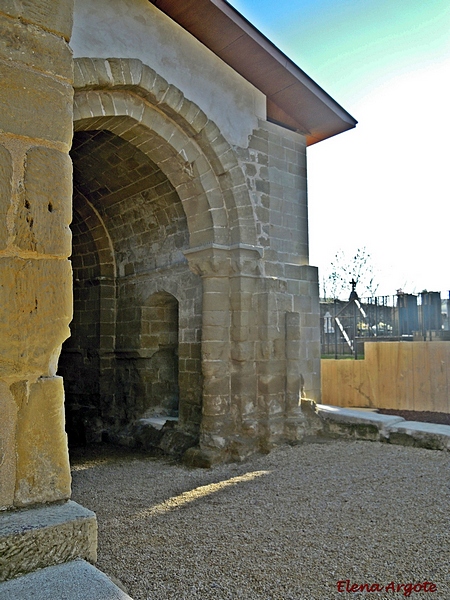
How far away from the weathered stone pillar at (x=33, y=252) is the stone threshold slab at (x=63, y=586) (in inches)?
2.6

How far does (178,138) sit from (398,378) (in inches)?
199

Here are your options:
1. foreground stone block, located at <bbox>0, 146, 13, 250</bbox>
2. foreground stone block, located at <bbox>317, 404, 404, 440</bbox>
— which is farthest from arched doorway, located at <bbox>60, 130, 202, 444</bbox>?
foreground stone block, located at <bbox>0, 146, 13, 250</bbox>

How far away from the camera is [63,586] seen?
1.34 meters

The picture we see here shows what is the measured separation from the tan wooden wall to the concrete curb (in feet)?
4.85

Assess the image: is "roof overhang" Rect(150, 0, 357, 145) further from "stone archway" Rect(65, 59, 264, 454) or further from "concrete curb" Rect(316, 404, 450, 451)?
"concrete curb" Rect(316, 404, 450, 451)

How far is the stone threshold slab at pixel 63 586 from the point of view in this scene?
130 centimetres

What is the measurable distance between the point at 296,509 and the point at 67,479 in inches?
122

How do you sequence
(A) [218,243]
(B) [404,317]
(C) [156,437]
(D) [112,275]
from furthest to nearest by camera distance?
1. (B) [404,317]
2. (D) [112,275]
3. (C) [156,437]
4. (A) [218,243]

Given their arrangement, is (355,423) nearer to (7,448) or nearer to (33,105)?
(7,448)

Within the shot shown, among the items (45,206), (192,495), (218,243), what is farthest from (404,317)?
(45,206)

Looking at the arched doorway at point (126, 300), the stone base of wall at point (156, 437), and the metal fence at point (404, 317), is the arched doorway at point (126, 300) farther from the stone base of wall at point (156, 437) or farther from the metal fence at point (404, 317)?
the metal fence at point (404, 317)

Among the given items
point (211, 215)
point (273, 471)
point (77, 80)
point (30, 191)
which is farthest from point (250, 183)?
point (30, 191)

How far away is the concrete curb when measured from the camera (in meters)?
6.10

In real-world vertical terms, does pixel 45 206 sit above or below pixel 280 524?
above
